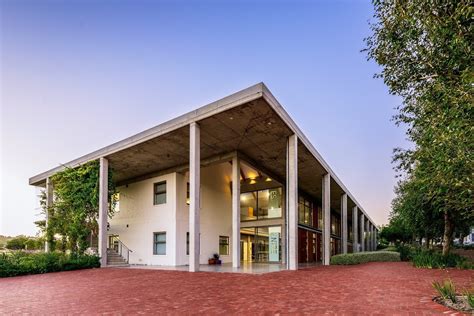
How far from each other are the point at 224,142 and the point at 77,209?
→ 905 centimetres

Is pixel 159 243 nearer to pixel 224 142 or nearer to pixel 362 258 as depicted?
pixel 224 142

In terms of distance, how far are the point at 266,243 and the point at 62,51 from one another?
16161 mm

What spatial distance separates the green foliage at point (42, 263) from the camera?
1353cm

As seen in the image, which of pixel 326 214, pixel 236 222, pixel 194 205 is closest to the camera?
pixel 194 205

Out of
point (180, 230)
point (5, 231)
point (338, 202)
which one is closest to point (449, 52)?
point (180, 230)

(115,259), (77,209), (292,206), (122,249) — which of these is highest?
(292,206)

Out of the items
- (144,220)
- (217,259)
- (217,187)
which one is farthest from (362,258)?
(144,220)

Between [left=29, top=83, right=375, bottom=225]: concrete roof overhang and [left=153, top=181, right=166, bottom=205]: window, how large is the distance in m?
0.79

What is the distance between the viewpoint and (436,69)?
7.35m

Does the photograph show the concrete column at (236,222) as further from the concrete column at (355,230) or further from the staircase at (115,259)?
the concrete column at (355,230)

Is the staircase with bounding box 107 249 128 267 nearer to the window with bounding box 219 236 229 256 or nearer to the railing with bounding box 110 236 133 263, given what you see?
the railing with bounding box 110 236 133 263

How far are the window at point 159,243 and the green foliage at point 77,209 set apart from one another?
329 cm

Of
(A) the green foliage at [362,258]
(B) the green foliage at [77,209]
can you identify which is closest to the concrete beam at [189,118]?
(B) the green foliage at [77,209]

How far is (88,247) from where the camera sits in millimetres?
18062
